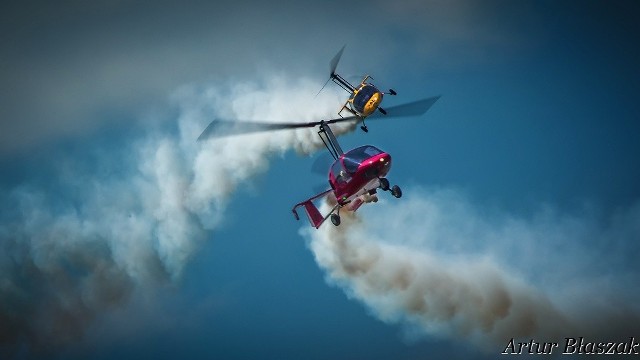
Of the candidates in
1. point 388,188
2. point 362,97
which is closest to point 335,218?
point 388,188

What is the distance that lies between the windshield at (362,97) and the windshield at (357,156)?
3.87 metres

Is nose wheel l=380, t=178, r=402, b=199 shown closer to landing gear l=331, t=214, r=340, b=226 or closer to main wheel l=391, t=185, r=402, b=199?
main wheel l=391, t=185, r=402, b=199

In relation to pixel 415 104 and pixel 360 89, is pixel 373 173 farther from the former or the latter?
pixel 360 89

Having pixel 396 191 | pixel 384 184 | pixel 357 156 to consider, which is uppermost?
pixel 357 156

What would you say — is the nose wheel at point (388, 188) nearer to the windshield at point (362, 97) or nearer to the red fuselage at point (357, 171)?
the red fuselage at point (357, 171)

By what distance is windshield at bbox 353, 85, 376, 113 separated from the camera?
35625 millimetres

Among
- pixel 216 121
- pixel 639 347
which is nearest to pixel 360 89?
pixel 216 121

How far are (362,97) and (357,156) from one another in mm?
5027

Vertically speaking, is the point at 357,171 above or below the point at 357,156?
below

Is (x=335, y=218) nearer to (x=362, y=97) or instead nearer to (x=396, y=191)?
(x=396, y=191)

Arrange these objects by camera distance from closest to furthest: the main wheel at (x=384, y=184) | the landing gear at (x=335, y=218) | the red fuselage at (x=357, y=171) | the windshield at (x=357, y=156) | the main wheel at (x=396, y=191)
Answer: the red fuselage at (x=357, y=171) < the windshield at (x=357, y=156) < the main wheel at (x=384, y=184) < the main wheel at (x=396, y=191) < the landing gear at (x=335, y=218)

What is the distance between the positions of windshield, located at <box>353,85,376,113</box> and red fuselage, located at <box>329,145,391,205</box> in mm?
3864

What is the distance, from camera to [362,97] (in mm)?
35812

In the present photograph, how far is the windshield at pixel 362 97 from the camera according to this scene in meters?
35.6
